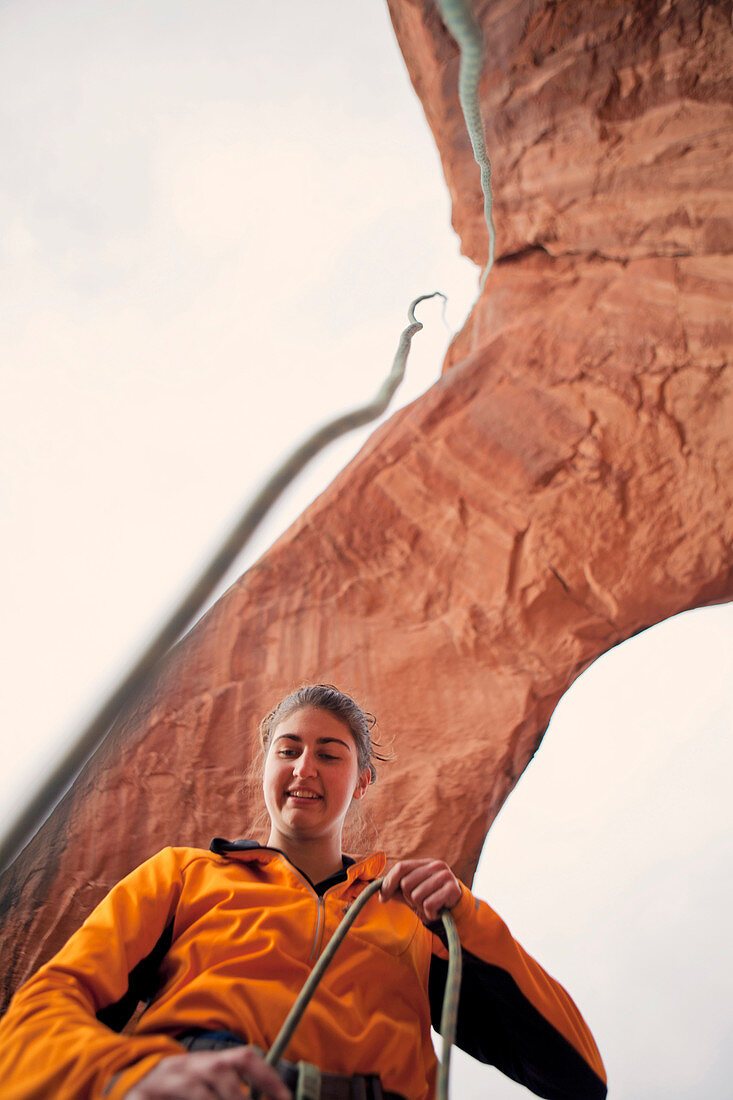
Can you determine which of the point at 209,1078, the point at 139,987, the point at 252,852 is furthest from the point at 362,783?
the point at 209,1078

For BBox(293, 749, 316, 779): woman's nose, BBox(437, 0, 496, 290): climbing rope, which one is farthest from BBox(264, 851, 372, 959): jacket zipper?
BBox(437, 0, 496, 290): climbing rope

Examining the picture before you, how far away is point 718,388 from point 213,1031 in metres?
Answer: 2.14

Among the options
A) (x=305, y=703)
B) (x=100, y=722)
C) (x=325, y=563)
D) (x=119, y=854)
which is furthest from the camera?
(x=325, y=563)

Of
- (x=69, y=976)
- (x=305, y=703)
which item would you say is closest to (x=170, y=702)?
(x=305, y=703)

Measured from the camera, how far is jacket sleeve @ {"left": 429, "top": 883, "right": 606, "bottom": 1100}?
40.5 inches

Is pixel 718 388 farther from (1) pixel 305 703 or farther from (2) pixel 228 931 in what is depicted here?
(2) pixel 228 931

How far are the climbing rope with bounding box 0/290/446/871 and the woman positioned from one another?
7.6 inches

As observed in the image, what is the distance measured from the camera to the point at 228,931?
1010 mm

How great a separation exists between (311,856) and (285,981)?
10.3 inches

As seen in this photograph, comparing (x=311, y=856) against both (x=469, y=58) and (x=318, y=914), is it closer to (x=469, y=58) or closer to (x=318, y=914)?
(x=318, y=914)

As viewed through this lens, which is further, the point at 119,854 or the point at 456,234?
the point at 456,234

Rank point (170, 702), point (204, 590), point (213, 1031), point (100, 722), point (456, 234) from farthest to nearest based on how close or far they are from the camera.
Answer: point (456, 234)
point (170, 702)
point (204, 590)
point (100, 722)
point (213, 1031)

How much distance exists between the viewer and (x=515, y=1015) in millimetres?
1055

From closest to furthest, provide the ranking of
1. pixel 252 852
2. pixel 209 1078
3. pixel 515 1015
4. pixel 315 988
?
pixel 209 1078, pixel 315 988, pixel 515 1015, pixel 252 852
